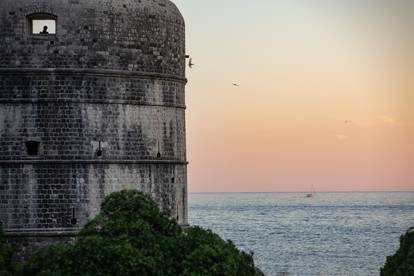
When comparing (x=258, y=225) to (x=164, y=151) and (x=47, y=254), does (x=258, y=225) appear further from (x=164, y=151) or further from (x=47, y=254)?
(x=47, y=254)

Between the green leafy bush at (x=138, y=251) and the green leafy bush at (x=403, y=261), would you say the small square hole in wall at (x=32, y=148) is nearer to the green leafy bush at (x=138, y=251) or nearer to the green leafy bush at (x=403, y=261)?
the green leafy bush at (x=138, y=251)

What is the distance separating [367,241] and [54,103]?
57159mm

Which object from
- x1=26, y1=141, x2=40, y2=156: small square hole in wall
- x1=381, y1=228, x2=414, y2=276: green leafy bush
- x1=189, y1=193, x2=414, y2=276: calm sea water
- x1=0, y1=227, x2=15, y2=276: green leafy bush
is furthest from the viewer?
x1=189, y1=193, x2=414, y2=276: calm sea water

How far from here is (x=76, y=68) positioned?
33000mm

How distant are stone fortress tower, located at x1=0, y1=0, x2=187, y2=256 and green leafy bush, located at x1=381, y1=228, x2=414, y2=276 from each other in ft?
22.7

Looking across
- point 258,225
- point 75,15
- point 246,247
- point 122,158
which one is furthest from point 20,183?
point 258,225

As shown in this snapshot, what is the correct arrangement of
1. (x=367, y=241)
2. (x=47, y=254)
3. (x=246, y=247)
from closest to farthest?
(x=47, y=254) → (x=246, y=247) → (x=367, y=241)

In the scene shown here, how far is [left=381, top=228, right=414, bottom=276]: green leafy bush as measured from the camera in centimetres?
2770

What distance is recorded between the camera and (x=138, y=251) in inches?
1045

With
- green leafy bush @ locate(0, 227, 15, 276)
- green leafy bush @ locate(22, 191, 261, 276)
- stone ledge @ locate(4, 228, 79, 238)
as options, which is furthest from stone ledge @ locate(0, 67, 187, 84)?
→ green leafy bush @ locate(22, 191, 261, 276)

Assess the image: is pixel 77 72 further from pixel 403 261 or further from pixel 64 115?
pixel 403 261

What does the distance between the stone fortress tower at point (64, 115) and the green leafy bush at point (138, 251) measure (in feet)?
15.1

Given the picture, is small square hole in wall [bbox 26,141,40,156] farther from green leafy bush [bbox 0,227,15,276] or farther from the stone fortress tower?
green leafy bush [bbox 0,227,15,276]

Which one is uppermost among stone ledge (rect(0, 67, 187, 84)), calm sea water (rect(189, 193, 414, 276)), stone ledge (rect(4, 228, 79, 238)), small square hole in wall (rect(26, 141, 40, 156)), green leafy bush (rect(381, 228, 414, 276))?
stone ledge (rect(0, 67, 187, 84))
